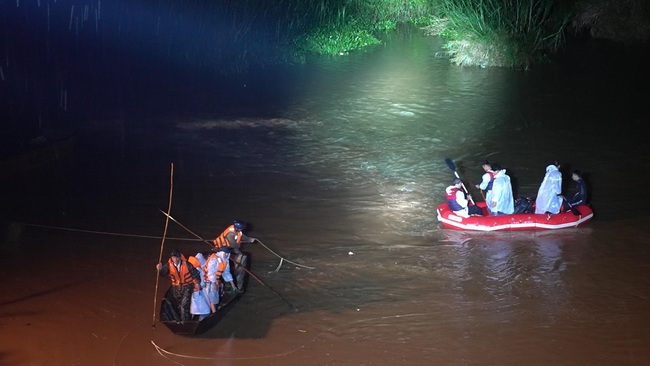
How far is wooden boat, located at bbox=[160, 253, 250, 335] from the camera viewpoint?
27.5 feet

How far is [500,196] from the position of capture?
1147cm

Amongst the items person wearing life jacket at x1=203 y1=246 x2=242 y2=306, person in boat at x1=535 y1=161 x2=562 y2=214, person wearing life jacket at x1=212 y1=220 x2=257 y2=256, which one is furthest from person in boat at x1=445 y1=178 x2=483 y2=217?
person wearing life jacket at x1=203 y1=246 x2=242 y2=306

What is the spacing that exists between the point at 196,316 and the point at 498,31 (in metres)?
15.8

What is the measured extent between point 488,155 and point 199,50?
9651 millimetres

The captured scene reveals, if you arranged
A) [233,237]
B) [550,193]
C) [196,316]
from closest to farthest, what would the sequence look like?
[196,316], [233,237], [550,193]

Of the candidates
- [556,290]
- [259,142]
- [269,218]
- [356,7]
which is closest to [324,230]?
[269,218]

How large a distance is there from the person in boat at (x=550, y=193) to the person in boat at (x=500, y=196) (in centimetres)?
42

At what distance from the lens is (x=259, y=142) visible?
1596 centimetres

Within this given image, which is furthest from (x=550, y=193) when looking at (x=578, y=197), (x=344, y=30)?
(x=344, y=30)

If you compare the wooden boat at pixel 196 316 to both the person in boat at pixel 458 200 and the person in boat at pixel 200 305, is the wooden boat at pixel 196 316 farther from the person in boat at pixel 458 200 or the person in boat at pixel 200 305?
the person in boat at pixel 458 200

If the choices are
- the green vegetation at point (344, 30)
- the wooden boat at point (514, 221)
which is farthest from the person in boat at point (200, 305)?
the green vegetation at point (344, 30)

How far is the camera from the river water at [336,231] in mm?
8711

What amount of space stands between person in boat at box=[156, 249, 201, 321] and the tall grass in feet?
49.6

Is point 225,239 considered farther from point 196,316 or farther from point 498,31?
point 498,31
